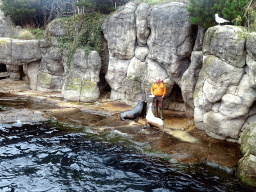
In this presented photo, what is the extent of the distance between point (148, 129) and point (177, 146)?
Answer: 1578 millimetres

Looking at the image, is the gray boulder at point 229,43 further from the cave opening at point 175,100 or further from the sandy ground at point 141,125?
the cave opening at point 175,100

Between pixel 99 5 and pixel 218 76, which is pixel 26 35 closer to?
pixel 99 5

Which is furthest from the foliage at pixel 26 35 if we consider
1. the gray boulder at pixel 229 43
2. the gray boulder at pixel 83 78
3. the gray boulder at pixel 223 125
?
the gray boulder at pixel 223 125

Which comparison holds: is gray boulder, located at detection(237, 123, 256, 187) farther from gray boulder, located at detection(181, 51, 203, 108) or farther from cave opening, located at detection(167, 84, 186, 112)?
cave opening, located at detection(167, 84, 186, 112)

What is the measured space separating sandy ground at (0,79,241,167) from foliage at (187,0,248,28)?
11.8 feet

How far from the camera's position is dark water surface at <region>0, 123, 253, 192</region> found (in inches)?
207

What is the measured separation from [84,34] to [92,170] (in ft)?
A: 28.1

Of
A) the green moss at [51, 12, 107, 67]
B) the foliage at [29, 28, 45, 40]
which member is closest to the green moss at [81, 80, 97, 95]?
the green moss at [51, 12, 107, 67]

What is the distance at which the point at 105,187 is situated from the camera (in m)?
5.23

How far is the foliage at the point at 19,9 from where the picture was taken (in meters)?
15.0

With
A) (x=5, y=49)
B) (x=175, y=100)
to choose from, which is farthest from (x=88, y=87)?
(x=5, y=49)

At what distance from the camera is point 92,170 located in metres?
5.88

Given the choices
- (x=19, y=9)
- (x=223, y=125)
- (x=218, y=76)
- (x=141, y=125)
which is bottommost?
(x=141, y=125)

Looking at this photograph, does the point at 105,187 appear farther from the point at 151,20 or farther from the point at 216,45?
the point at 151,20
